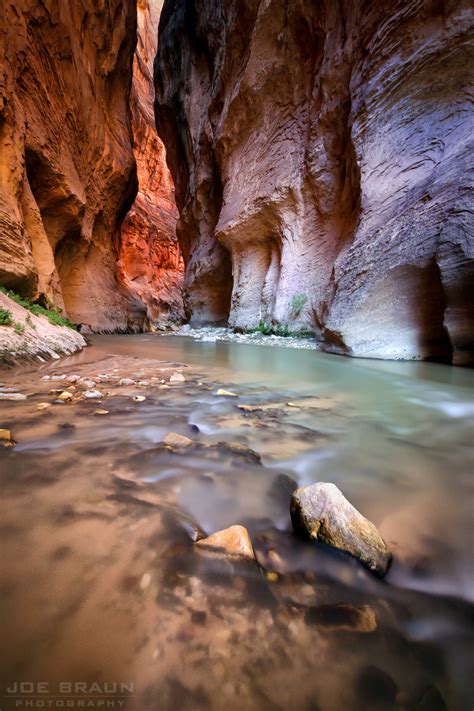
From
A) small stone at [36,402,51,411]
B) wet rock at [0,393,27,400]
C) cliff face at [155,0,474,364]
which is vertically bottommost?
small stone at [36,402,51,411]

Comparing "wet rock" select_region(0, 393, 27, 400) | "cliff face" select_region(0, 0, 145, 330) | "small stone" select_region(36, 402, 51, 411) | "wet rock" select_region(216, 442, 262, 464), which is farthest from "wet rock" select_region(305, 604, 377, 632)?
"cliff face" select_region(0, 0, 145, 330)

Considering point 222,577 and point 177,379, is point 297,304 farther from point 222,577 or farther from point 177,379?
point 222,577

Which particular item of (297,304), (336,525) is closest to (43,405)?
(336,525)

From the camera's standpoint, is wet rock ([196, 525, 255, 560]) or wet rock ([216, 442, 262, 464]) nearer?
wet rock ([196, 525, 255, 560])

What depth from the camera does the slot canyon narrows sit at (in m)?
0.49

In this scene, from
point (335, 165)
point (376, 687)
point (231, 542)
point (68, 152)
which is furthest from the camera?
point (68, 152)

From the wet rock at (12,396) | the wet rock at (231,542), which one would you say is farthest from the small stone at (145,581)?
the wet rock at (12,396)

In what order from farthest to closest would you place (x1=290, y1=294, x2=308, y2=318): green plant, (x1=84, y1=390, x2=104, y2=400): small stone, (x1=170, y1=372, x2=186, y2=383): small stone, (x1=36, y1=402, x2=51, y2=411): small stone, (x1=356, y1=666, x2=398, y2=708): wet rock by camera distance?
1. (x1=290, y1=294, x2=308, y2=318): green plant
2. (x1=170, y1=372, x2=186, y2=383): small stone
3. (x1=84, y1=390, x2=104, y2=400): small stone
4. (x1=36, y1=402, x2=51, y2=411): small stone
5. (x1=356, y1=666, x2=398, y2=708): wet rock

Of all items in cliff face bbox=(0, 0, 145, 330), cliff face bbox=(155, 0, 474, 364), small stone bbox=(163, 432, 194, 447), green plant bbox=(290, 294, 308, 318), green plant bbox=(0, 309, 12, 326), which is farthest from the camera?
green plant bbox=(290, 294, 308, 318)

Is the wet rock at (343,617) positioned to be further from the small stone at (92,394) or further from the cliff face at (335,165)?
the cliff face at (335,165)

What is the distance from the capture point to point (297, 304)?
7840 mm

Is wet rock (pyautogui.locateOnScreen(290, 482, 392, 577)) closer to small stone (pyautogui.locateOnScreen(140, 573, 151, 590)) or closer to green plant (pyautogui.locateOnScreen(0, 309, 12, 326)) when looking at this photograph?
small stone (pyautogui.locateOnScreen(140, 573, 151, 590))

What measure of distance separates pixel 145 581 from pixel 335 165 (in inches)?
342

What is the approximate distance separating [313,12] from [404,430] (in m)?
10.6
